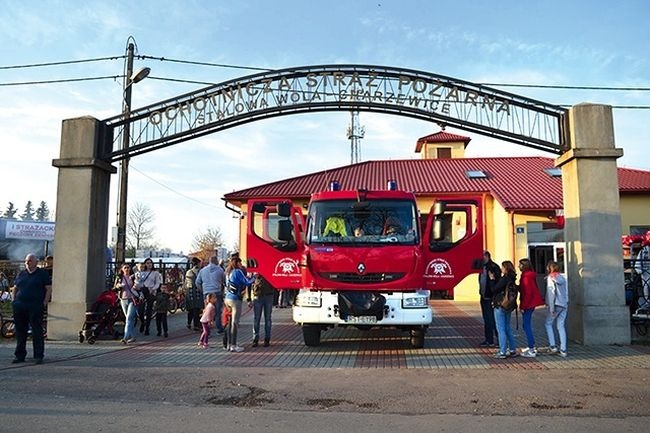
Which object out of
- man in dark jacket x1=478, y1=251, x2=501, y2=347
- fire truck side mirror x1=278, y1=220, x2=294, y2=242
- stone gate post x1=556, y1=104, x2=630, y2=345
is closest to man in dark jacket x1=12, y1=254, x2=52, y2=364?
fire truck side mirror x1=278, y1=220, x2=294, y2=242

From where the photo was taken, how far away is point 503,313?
29.6 feet

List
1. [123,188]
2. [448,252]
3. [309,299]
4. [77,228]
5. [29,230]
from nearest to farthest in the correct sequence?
[309,299], [448,252], [77,228], [123,188], [29,230]

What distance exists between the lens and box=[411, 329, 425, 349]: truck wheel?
984cm

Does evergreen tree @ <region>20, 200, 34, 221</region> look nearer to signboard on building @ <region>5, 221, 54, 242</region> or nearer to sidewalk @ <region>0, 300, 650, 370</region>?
signboard on building @ <region>5, 221, 54, 242</region>

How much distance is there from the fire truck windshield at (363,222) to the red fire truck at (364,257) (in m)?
0.02

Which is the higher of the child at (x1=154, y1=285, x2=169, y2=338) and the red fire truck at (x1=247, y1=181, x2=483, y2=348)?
the red fire truck at (x1=247, y1=181, x2=483, y2=348)

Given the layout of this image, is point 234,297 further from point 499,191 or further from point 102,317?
point 499,191

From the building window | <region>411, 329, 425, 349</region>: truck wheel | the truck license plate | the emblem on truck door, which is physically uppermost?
the building window

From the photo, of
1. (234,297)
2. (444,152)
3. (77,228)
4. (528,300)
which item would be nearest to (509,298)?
(528,300)

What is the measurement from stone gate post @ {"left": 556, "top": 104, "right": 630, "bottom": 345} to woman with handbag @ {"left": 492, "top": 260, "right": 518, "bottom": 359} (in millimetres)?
2014

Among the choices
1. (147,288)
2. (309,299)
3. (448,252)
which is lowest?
(309,299)

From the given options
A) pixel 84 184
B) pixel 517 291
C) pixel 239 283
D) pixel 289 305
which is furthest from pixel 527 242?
pixel 84 184

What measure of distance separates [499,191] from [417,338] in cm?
1279

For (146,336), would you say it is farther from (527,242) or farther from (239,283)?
(527,242)
